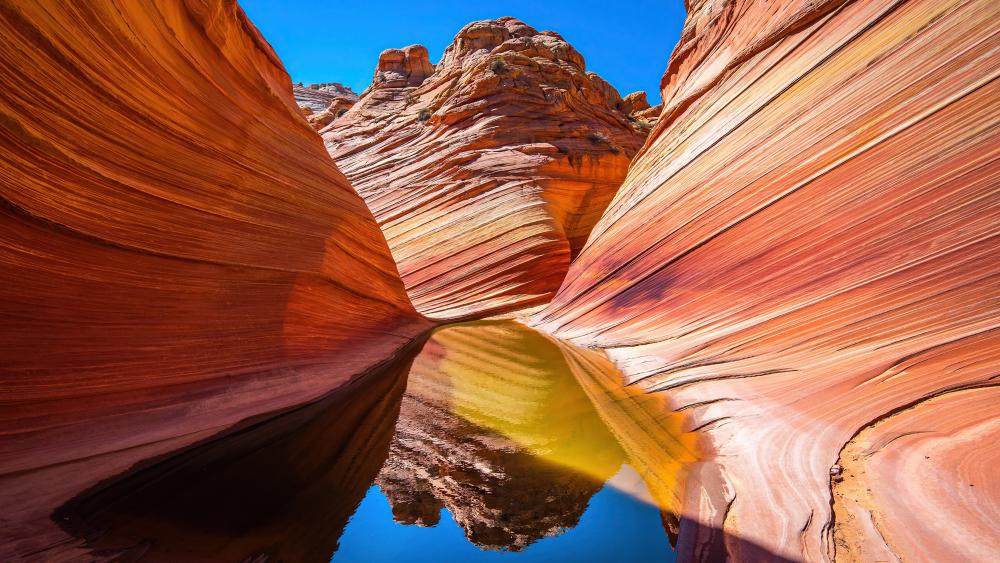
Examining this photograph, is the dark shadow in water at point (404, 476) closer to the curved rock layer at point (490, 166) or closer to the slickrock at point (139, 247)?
the slickrock at point (139, 247)

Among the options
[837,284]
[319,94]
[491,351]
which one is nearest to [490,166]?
[491,351]

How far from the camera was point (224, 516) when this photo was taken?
2.12 metres

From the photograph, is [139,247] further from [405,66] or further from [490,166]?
[405,66]

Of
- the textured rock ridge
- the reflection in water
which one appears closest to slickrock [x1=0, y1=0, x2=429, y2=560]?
the reflection in water

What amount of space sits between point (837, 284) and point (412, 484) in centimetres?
321

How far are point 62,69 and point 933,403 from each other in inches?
190

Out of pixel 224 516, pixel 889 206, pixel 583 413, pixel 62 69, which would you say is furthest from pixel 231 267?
pixel 889 206

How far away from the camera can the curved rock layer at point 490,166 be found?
1040cm

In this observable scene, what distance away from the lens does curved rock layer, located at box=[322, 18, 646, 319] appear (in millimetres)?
10398

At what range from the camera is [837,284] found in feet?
11.0

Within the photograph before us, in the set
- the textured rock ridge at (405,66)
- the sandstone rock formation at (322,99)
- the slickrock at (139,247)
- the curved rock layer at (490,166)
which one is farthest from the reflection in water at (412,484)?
the sandstone rock formation at (322,99)

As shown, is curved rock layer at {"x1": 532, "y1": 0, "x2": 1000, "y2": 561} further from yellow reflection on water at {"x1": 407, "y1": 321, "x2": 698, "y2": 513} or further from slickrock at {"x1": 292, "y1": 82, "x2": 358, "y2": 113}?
slickrock at {"x1": 292, "y1": 82, "x2": 358, "y2": 113}

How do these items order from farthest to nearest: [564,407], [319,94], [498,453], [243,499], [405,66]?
[319,94]
[405,66]
[564,407]
[498,453]
[243,499]

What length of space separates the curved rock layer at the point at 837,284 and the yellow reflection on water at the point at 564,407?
9.3 inches
